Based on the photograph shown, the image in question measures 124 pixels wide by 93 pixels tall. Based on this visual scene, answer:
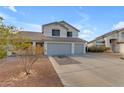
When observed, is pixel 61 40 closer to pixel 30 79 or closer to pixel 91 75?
pixel 91 75

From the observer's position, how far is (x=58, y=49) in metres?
20.3

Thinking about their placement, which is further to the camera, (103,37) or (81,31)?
(103,37)

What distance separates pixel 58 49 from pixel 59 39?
62.4 inches

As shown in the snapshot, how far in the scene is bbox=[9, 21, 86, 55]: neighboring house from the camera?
65.0ft

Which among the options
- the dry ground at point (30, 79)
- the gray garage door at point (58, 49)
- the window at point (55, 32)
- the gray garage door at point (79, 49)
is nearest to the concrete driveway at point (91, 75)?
the dry ground at point (30, 79)

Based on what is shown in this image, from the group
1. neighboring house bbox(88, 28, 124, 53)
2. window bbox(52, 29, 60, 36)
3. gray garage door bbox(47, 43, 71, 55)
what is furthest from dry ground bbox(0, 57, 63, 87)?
neighboring house bbox(88, 28, 124, 53)

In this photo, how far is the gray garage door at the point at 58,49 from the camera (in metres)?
19.8

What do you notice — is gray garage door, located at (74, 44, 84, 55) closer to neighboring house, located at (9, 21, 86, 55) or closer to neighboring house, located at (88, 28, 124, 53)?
neighboring house, located at (9, 21, 86, 55)

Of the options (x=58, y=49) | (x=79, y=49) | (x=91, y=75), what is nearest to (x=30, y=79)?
(x=91, y=75)
